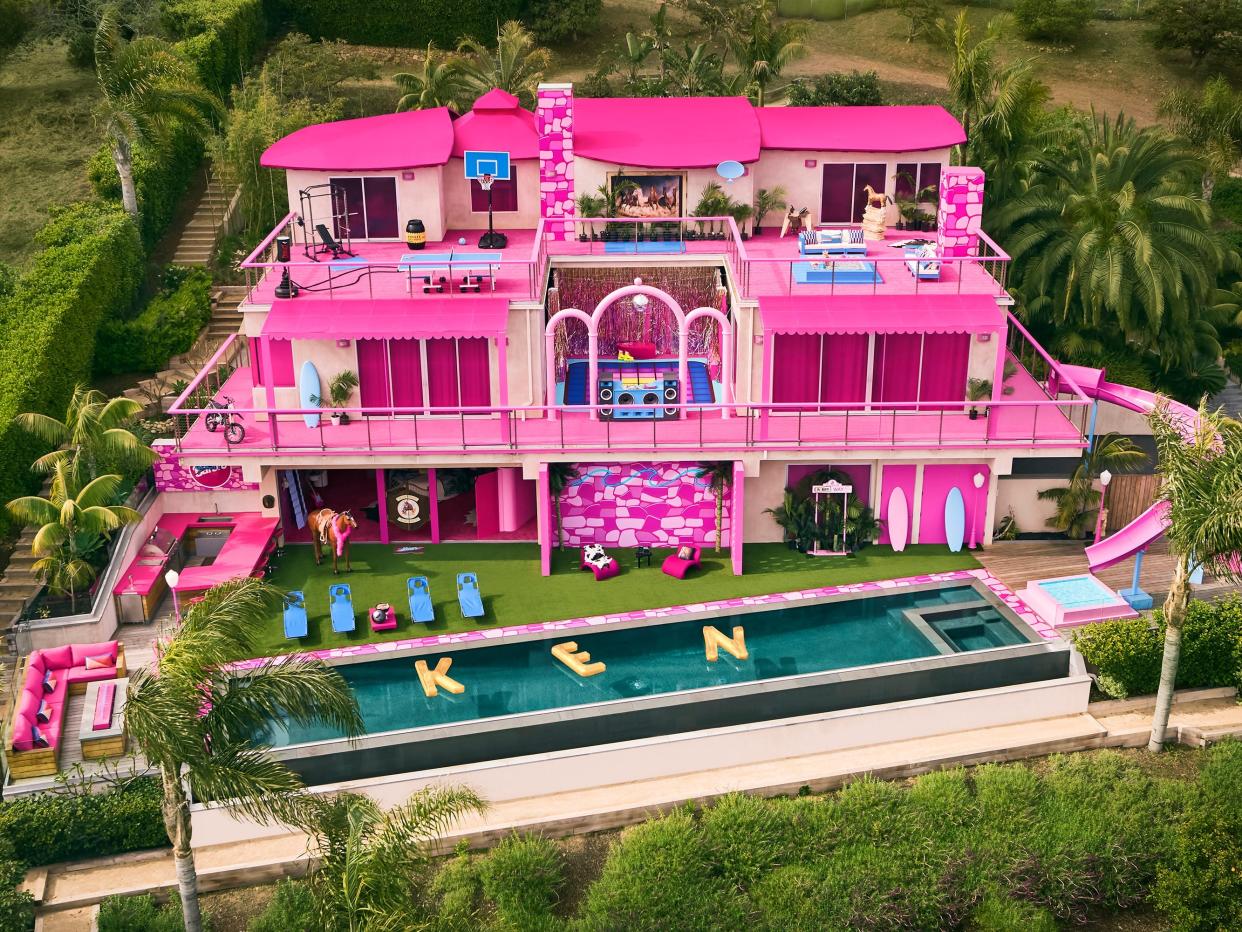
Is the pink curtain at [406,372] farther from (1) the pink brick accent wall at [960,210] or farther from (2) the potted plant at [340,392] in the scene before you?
(1) the pink brick accent wall at [960,210]

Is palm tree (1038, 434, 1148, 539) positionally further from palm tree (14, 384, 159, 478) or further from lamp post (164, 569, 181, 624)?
palm tree (14, 384, 159, 478)

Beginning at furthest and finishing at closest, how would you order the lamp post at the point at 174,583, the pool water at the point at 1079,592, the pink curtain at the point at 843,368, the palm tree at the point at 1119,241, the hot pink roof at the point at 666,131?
the palm tree at the point at 1119,241
the hot pink roof at the point at 666,131
the pink curtain at the point at 843,368
the pool water at the point at 1079,592
the lamp post at the point at 174,583

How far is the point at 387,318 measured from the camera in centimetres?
3694

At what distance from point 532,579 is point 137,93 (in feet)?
64.7

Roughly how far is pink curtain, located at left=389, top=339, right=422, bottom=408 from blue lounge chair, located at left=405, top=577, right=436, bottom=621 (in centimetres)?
497

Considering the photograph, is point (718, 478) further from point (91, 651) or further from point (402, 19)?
point (402, 19)

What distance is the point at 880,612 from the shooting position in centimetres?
3506

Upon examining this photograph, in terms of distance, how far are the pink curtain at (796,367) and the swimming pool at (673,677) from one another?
228 inches

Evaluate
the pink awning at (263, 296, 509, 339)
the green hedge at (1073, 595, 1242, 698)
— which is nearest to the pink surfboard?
the green hedge at (1073, 595, 1242, 698)

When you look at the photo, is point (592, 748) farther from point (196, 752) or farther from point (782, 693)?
point (196, 752)

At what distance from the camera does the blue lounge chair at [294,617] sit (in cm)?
3403

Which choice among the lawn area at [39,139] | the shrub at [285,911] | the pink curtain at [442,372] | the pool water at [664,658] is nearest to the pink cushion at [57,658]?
the pool water at [664,658]

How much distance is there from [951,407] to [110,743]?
21967mm

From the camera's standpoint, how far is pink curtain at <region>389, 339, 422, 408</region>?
123ft
